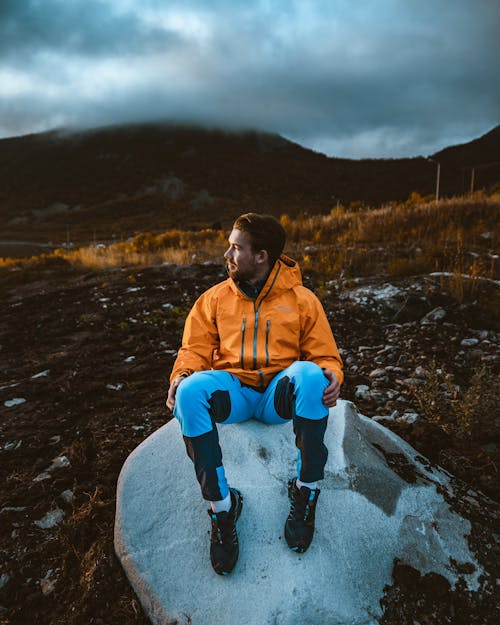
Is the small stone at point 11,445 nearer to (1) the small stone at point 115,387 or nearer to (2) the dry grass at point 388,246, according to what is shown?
(1) the small stone at point 115,387

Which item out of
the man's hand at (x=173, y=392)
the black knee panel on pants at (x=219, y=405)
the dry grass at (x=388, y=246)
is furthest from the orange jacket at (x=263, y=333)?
the dry grass at (x=388, y=246)

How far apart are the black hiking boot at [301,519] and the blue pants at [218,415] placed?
0.08 m

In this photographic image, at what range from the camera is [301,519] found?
1990 millimetres

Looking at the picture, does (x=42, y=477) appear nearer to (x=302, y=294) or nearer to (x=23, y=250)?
(x=302, y=294)

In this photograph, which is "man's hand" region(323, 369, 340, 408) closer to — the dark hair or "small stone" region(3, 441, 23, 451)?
the dark hair

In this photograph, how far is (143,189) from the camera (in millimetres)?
57750

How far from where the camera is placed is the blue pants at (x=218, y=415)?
1.94 meters

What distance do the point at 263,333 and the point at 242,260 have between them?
43cm

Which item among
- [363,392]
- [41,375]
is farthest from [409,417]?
[41,375]

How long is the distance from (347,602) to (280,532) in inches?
16.0

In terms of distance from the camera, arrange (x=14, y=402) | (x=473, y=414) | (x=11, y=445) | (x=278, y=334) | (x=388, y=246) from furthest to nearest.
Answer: (x=388, y=246)
(x=14, y=402)
(x=11, y=445)
(x=473, y=414)
(x=278, y=334)

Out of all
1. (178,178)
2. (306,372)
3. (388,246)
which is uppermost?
(178,178)

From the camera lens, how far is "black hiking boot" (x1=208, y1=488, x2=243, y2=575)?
187 centimetres

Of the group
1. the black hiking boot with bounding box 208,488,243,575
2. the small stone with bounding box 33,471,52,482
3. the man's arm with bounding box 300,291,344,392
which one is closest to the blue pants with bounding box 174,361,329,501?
the black hiking boot with bounding box 208,488,243,575
